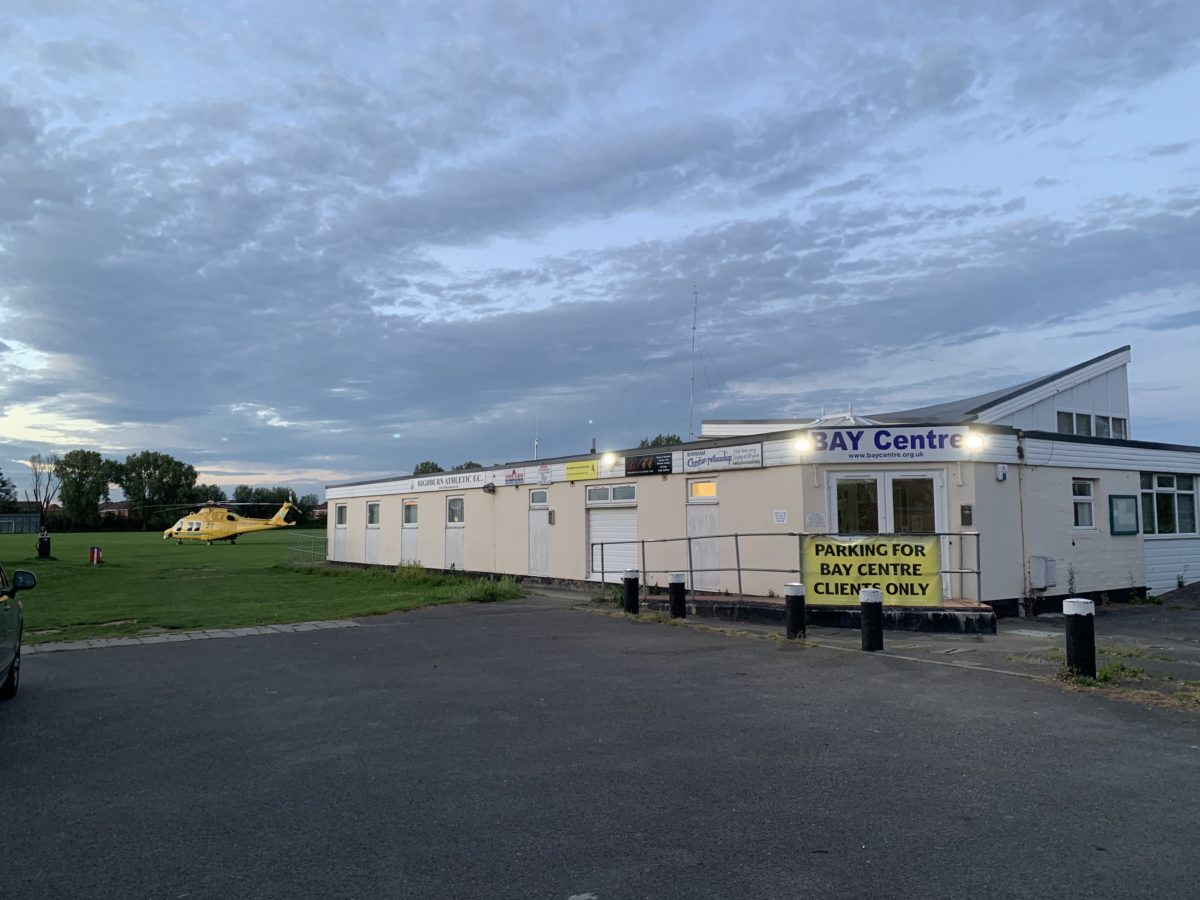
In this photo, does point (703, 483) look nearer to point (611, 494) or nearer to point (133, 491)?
point (611, 494)

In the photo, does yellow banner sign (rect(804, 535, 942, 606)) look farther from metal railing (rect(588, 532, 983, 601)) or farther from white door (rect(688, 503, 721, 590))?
white door (rect(688, 503, 721, 590))

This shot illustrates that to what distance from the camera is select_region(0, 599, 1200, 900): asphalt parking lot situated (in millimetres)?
4141

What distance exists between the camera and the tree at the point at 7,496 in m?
131

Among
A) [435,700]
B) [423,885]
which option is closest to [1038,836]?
[423,885]

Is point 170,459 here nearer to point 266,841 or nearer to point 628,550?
point 628,550

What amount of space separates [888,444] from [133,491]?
123 metres

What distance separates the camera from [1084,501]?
55.8 feet

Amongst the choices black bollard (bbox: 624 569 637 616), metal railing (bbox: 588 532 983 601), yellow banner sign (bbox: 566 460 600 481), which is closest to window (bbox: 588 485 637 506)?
yellow banner sign (bbox: 566 460 600 481)

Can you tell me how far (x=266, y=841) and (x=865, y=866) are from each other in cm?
310

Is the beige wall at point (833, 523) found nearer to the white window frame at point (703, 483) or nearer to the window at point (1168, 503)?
the white window frame at point (703, 483)

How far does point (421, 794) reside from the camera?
5.36 meters

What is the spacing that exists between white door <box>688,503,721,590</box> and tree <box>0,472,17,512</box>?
14456 centimetres

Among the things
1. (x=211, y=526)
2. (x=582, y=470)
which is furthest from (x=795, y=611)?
(x=211, y=526)

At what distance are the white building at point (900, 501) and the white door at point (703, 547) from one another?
0.03 metres
